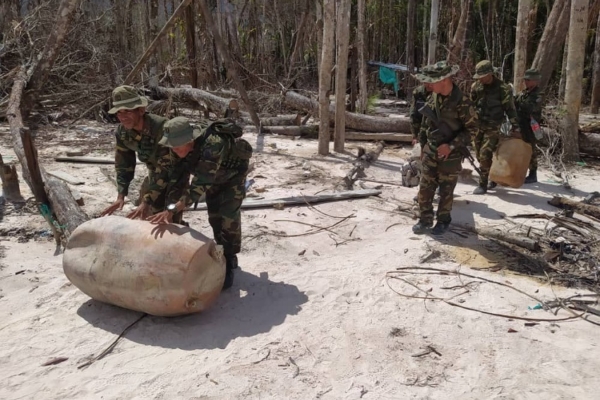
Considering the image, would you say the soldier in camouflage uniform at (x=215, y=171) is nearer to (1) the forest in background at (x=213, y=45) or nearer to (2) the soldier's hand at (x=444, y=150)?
(2) the soldier's hand at (x=444, y=150)

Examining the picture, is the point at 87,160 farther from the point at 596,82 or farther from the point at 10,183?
the point at 596,82

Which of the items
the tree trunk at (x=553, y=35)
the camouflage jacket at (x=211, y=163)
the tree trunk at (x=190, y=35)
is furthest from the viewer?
the tree trunk at (x=190, y=35)

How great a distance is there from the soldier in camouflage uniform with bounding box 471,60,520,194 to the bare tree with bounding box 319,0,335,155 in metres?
2.74

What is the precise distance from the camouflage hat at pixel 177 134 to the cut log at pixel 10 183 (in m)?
3.60

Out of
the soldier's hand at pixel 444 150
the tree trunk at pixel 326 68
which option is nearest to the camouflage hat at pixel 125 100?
the soldier's hand at pixel 444 150

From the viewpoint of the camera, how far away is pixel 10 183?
6.15m

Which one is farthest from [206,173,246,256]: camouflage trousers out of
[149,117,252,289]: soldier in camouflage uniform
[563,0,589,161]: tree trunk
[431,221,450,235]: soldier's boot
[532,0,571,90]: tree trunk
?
[532,0,571,90]: tree trunk

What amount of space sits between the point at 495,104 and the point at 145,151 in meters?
4.47

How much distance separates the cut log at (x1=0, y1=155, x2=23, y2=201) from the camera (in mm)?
6113

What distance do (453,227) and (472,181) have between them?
232 cm

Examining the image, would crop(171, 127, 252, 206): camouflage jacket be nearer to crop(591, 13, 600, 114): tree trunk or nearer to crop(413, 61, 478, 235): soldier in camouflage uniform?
crop(413, 61, 478, 235): soldier in camouflage uniform

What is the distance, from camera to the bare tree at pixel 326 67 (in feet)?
27.6

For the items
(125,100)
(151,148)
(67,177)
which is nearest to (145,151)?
(151,148)

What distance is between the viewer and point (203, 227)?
5547mm
